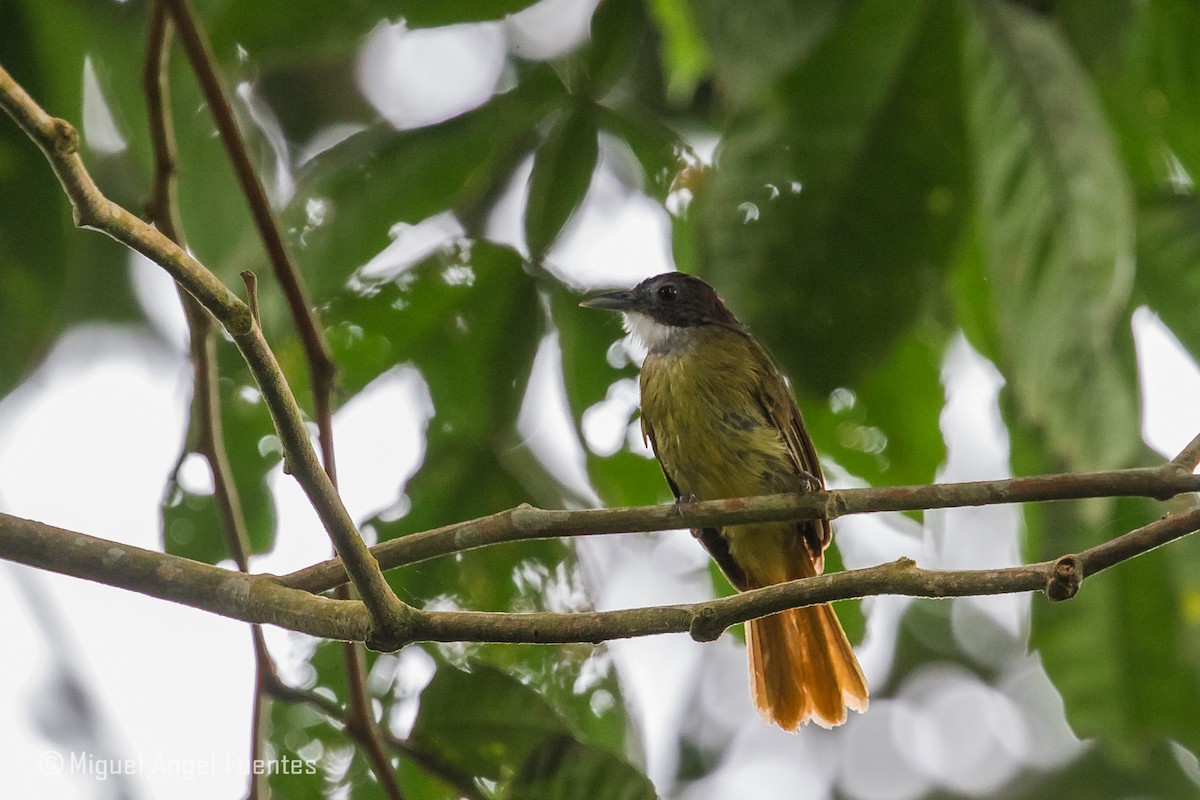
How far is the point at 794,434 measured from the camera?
134 inches

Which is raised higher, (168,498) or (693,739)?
(693,739)

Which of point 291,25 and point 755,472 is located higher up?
point 291,25

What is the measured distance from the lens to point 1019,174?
236 centimetres

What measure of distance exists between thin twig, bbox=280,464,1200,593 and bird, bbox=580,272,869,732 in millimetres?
1166

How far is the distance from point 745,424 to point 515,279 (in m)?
0.88

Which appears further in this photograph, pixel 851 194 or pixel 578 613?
pixel 851 194

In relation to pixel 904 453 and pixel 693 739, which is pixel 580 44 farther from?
pixel 693 739

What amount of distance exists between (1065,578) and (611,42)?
1.58 m

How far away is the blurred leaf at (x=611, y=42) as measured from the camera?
8.94 feet

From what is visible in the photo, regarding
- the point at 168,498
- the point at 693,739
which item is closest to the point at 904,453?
the point at 168,498

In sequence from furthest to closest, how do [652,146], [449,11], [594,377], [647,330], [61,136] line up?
[647,330], [594,377], [652,146], [449,11], [61,136]

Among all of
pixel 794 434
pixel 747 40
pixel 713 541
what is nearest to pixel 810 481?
pixel 794 434

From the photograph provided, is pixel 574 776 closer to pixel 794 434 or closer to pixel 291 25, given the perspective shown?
pixel 794 434

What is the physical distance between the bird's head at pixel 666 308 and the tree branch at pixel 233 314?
172 cm
